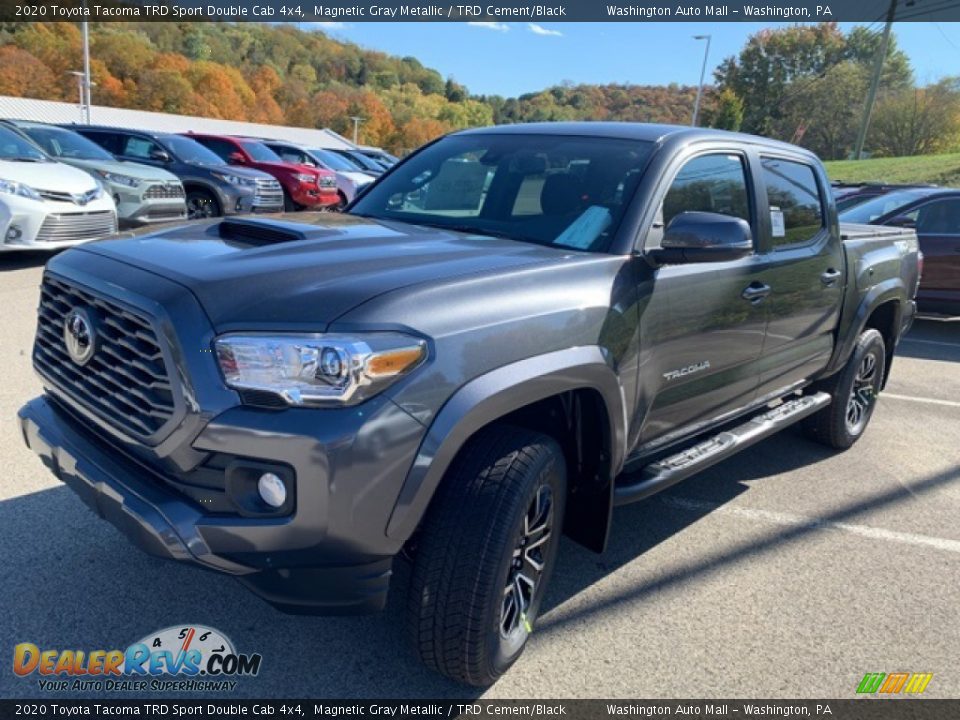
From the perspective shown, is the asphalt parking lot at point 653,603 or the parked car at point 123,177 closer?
the asphalt parking lot at point 653,603

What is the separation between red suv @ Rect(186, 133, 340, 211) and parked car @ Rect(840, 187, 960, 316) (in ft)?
32.7

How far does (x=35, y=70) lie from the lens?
58.6m

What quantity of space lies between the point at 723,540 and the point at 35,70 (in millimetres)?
70138

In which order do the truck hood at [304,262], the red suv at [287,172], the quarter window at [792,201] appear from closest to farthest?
the truck hood at [304,262]
the quarter window at [792,201]
the red suv at [287,172]

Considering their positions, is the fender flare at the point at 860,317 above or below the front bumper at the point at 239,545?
above

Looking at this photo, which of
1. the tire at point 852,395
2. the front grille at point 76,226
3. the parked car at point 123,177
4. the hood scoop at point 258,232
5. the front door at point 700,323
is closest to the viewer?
the hood scoop at point 258,232

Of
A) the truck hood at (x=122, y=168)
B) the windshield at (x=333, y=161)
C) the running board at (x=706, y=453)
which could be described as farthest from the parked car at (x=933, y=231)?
the windshield at (x=333, y=161)

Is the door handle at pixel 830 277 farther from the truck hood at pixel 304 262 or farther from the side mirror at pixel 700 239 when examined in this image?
the truck hood at pixel 304 262

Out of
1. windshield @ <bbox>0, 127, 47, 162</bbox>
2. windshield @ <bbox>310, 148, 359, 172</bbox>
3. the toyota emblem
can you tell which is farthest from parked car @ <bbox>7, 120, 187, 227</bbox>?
the toyota emblem

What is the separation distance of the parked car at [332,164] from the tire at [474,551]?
14242mm

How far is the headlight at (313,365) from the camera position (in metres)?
1.94

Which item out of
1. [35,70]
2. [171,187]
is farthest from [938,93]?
[35,70]

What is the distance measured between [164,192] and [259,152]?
5.15m

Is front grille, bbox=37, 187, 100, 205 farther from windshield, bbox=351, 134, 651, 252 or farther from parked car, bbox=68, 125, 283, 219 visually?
windshield, bbox=351, 134, 651, 252
